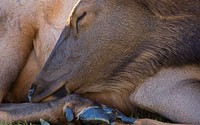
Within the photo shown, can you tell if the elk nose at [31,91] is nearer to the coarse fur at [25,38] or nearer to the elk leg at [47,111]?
the elk leg at [47,111]

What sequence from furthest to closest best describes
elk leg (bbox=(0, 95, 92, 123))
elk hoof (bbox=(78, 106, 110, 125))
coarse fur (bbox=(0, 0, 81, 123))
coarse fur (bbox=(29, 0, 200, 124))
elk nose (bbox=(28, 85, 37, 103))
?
coarse fur (bbox=(0, 0, 81, 123))
elk nose (bbox=(28, 85, 37, 103))
elk leg (bbox=(0, 95, 92, 123))
coarse fur (bbox=(29, 0, 200, 124))
elk hoof (bbox=(78, 106, 110, 125))

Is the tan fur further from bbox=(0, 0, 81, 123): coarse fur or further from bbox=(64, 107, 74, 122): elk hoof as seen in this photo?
bbox=(64, 107, 74, 122): elk hoof

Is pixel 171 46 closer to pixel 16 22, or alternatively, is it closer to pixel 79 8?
pixel 79 8

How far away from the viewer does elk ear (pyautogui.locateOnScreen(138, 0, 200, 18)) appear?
413 centimetres

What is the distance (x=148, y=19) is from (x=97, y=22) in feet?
1.18

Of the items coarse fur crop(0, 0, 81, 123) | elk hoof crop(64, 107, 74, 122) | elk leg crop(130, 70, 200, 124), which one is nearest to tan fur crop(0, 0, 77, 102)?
coarse fur crop(0, 0, 81, 123)

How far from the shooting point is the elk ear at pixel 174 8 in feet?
13.5

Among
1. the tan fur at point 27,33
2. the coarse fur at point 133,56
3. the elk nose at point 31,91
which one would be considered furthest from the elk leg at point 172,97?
the tan fur at point 27,33

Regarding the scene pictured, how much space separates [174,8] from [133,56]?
1.45 feet

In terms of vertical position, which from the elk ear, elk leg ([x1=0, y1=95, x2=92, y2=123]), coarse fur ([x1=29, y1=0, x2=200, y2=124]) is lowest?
elk leg ([x1=0, y1=95, x2=92, y2=123])

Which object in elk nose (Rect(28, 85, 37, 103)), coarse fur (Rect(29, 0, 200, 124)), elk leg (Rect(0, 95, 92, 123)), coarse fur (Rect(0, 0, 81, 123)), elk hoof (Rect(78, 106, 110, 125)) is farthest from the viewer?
coarse fur (Rect(0, 0, 81, 123))

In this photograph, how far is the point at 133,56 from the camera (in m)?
4.25

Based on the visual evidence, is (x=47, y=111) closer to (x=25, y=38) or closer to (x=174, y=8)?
(x=25, y=38)

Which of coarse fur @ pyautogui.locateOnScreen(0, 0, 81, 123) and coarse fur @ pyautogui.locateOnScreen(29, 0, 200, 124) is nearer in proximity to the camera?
coarse fur @ pyautogui.locateOnScreen(29, 0, 200, 124)
